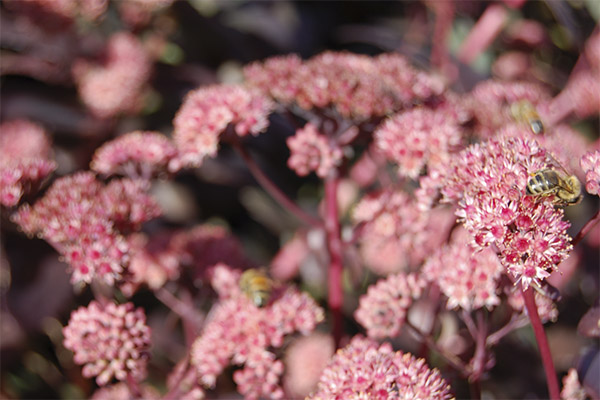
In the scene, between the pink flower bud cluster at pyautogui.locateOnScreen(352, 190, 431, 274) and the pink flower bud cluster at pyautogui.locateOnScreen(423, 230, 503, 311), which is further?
the pink flower bud cluster at pyautogui.locateOnScreen(352, 190, 431, 274)

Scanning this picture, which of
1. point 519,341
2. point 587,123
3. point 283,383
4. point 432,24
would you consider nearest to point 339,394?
point 283,383

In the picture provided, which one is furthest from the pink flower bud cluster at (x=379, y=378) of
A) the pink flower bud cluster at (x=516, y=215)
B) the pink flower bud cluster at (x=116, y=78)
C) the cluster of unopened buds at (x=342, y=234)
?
the pink flower bud cluster at (x=116, y=78)

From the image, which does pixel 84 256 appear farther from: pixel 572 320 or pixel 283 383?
pixel 572 320

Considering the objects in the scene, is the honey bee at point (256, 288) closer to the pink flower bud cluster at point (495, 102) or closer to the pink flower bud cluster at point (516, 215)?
the pink flower bud cluster at point (516, 215)

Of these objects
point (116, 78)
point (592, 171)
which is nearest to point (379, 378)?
point (592, 171)

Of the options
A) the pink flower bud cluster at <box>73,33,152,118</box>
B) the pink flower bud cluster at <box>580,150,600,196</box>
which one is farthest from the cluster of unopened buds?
the pink flower bud cluster at <box>73,33,152,118</box>

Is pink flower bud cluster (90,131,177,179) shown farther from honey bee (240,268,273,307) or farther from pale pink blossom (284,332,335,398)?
pale pink blossom (284,332,335,398)
